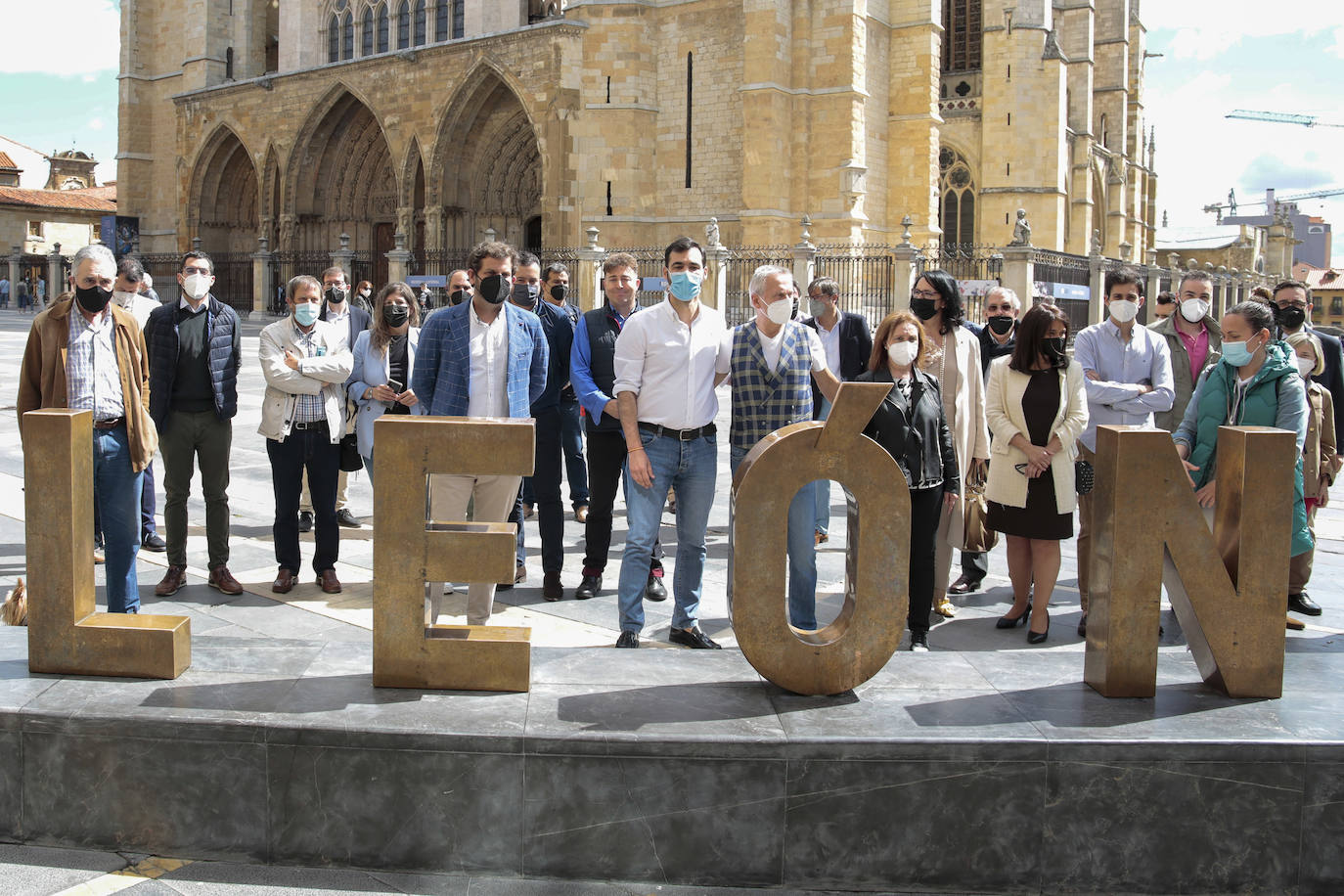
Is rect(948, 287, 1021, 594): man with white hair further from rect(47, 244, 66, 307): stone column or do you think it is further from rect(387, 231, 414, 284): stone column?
rect(47, 244, 66, 307): stone column

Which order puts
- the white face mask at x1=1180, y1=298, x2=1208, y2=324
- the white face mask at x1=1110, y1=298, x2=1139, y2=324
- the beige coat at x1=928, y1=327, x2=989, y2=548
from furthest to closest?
the white face mask at x1=1180, y1=298, x2=1208, y2=324 → the white face mask at x1=1110, y1=298, x2=1139, y2=324 → the beige coat at x1=928, y1=327, x2=989, y2=548

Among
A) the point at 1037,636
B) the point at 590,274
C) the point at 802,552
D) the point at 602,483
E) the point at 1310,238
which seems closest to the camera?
the point at 802,552

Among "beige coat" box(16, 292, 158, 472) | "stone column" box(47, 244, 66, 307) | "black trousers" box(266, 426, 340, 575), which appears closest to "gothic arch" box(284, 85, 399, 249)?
"stone column" box(47, 244, 66, 307)

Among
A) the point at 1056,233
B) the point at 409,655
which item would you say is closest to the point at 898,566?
the point at 409,655

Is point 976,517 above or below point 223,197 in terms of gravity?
below

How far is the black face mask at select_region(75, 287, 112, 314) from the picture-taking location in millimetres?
4836

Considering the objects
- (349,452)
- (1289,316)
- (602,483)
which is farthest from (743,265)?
(602,483)

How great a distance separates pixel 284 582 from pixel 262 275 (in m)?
27.0

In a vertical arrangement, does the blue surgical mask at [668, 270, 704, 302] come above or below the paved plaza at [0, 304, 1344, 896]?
above

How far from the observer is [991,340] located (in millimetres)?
6992

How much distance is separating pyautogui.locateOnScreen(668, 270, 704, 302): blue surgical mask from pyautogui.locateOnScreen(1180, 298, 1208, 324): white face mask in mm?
3437

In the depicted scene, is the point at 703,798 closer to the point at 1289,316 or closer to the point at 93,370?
the point at 93,370

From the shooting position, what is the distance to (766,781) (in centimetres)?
319

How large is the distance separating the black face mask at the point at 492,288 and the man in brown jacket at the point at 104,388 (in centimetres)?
162
